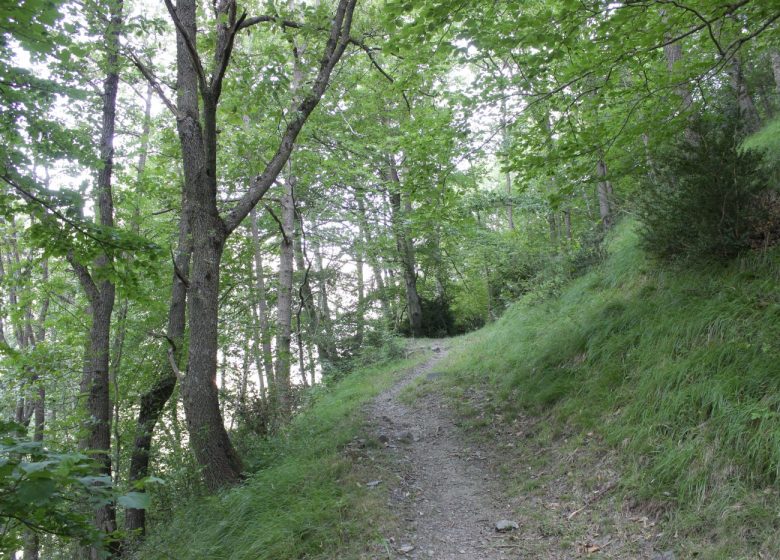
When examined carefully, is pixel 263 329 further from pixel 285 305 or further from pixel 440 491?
pixel 440 491

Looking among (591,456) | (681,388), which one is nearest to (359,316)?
(591,456)

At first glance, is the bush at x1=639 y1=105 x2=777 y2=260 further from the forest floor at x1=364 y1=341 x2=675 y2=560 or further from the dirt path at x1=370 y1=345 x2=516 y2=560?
the dirt path at x1=370 y1=345 x2=516 y2=560

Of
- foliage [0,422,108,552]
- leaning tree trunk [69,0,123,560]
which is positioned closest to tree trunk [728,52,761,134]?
leaning tree trunk [69,0,123,560]

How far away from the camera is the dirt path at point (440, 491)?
4.33 metres

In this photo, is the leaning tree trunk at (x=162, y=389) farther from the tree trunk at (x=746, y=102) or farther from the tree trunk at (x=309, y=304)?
the tree trunk at (x=746, y=102)

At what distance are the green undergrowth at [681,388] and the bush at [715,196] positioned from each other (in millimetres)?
298

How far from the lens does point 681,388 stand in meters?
4.63

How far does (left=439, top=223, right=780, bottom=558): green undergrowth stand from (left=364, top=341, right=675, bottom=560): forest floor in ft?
0.85

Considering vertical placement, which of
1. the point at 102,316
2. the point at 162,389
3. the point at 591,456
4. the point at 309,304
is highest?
the point at 309,304

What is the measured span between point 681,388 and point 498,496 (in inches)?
87.2

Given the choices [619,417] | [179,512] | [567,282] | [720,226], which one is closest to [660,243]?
[720,226]

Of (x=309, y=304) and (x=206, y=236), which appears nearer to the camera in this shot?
(x=206, y=236)

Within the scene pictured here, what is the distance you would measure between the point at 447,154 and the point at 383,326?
30.6 ft

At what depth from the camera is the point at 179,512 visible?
19.2 feet
